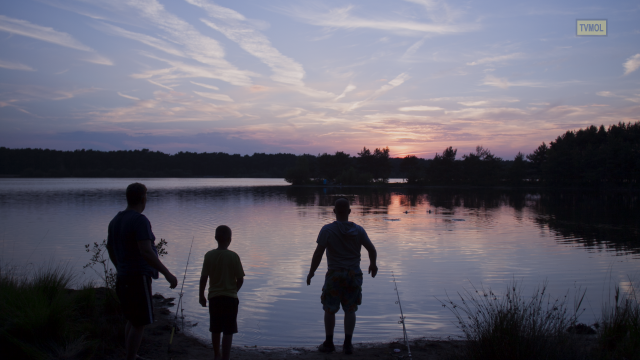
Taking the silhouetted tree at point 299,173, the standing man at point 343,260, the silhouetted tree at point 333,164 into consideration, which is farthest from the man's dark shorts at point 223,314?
the silhouetted tree at point 333,164

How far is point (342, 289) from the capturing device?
4859 mm

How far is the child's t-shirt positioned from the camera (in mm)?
4230

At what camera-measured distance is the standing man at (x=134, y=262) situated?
381 centimetres

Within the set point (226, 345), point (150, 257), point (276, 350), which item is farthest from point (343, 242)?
point (150, 257)

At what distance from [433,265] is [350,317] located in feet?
24.4

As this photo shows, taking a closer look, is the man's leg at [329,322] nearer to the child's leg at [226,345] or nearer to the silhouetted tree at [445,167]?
the child's leg at [226,345]

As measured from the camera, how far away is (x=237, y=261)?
4.27 m

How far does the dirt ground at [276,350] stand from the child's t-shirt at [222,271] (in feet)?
4.15

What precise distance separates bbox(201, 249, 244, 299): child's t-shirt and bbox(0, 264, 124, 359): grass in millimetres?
1738

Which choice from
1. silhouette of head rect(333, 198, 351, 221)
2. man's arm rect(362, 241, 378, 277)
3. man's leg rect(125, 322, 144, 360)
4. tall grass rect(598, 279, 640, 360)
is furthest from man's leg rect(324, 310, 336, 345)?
tall grass rect(598, 279, 640, 360)

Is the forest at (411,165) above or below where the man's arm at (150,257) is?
above

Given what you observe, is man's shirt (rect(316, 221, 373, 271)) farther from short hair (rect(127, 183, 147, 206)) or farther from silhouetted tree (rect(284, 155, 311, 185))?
silhouetted tree (rect(284, 155, 311, 185))

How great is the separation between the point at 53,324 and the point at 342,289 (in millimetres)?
3534

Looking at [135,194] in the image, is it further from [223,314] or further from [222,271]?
[223,314]
